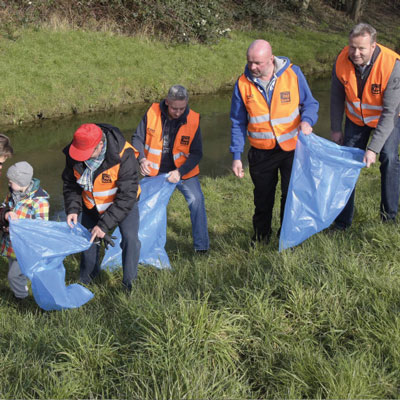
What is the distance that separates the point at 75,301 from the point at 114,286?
2.66 ft

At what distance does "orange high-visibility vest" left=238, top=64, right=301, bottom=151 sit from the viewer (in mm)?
4168

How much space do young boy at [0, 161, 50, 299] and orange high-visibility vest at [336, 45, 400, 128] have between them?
109 inches

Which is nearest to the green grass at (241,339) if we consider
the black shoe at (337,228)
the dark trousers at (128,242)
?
the dark trousers at (128,242)

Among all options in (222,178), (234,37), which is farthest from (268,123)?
(234,37)

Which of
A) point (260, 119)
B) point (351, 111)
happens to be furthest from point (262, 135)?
point (351, 111)

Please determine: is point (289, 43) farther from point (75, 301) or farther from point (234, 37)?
point (75, 301)

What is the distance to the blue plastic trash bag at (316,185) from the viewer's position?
402cm

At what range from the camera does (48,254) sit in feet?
12.3

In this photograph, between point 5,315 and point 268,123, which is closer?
point 5,315

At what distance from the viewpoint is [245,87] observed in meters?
4.21

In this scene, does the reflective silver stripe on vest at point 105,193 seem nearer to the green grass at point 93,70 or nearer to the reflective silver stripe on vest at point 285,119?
the reflective silver stripe on vest at point 285,119

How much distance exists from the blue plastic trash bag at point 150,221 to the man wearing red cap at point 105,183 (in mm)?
713

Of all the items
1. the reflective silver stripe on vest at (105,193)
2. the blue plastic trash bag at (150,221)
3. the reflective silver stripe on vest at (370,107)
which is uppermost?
the reflective silver stripe on vest at (370,107)

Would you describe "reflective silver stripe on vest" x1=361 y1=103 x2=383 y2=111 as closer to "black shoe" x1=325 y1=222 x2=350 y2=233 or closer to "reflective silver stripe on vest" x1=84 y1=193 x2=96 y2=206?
"black shoe" x1=325 y1=222 x2=350 y2=233
